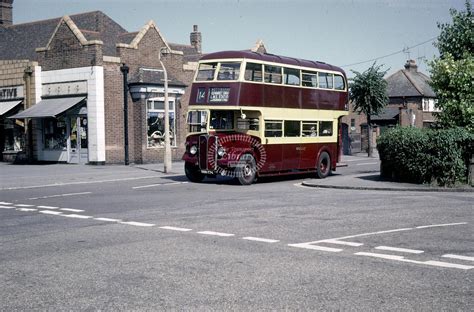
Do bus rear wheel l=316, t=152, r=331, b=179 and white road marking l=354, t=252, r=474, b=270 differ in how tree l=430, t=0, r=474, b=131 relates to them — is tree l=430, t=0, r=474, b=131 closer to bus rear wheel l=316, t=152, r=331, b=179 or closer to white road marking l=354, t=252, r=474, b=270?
bus rear wheel l=316, t=152, r=331, b=179

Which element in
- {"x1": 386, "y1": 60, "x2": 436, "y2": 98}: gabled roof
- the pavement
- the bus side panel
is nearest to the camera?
the pavement

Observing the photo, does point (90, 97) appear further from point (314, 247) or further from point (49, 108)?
point (314, 247)

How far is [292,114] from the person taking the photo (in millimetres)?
21719

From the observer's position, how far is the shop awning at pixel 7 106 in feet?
115

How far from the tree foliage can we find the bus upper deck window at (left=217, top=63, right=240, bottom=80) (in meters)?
22.7

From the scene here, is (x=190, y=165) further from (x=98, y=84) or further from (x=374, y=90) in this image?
(x=374, y=90)

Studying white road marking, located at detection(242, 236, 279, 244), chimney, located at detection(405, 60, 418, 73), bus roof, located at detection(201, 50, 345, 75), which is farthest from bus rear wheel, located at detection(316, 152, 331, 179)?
chimney, located at detection(405, 60, 418, 73)

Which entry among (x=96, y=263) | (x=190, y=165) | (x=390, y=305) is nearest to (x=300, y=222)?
(x=96, y=263)

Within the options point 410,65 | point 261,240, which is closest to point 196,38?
point 410,65

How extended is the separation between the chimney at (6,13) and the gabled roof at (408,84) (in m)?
41.3

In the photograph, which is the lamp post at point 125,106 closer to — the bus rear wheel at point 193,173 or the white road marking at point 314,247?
the bus rear wheel at point 193,173

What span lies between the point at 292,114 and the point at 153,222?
11.1 metres

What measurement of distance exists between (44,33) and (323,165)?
24497mm

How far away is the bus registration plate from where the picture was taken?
64.9 feet
